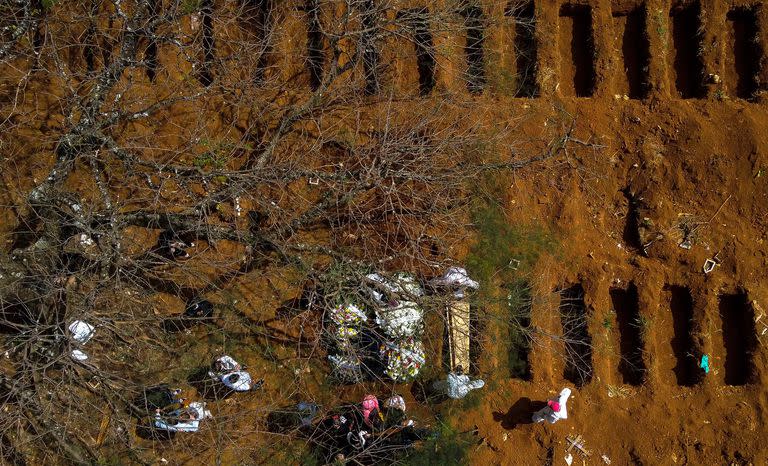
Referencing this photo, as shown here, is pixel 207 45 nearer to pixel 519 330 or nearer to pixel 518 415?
pixel 519 330

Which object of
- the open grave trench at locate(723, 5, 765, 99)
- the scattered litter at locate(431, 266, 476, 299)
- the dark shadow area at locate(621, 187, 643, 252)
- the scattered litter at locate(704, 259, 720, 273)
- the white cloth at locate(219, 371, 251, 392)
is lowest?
the white cloth at locate(219, 371, 251, 392)

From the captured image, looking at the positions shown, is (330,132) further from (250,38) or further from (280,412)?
(280,412)

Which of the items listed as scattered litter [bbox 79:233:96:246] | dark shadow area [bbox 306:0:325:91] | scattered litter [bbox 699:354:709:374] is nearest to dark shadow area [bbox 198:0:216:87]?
dark shadow area [bbox 306:0:325:91]

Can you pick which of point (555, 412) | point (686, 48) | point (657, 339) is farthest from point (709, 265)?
point (686, 48)

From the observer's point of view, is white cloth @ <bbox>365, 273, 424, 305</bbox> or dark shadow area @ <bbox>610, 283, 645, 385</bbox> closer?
white cloth @ <bbox>365, 273, 424, 305</bbox>

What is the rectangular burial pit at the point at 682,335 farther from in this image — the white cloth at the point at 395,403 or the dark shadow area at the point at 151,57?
the dark shadow area at the point at 151,57

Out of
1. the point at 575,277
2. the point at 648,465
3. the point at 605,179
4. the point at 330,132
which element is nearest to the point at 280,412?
the point at 330,132

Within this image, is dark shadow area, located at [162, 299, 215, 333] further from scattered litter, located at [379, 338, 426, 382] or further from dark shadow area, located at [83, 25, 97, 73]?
dark shadow area, located at [83, 25, 97, 73]
